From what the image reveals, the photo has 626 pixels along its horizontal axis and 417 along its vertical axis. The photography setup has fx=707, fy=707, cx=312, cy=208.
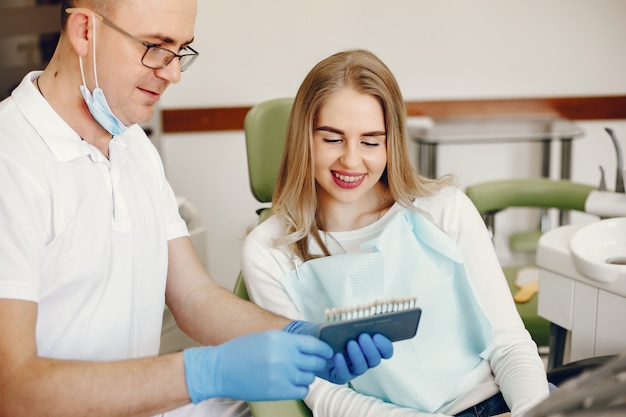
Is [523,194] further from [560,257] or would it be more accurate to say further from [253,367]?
[253,367]

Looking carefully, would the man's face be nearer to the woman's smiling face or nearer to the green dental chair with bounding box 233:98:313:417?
the woman's smiling face

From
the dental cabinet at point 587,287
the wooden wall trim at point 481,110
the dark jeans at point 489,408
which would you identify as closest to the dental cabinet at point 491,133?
the wooden wall trim at point 481,110

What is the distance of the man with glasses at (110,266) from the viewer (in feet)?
3.47

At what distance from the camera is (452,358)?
1.45 meters

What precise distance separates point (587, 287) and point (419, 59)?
2175 millimetres

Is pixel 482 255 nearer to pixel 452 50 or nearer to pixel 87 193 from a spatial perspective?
pixel 87 193

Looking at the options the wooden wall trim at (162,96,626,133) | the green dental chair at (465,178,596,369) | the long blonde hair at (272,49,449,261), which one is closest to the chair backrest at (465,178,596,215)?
the green dental chair at (465,178,596,369)

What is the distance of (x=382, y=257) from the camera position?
1509mm

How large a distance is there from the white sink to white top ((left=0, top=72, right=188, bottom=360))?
882mm

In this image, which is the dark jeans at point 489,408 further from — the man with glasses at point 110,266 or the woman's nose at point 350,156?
the woman's nose at point 350,156

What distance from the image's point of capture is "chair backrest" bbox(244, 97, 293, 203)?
6.24ft

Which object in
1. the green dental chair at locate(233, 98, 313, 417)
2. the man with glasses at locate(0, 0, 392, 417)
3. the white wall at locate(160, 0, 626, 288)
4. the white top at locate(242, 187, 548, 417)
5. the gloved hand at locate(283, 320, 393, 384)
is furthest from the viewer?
the white wall at locate(160, 0, 626, 288)

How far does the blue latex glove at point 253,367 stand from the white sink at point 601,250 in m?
0.69

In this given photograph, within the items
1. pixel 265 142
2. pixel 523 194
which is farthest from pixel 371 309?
pixel 523 194
